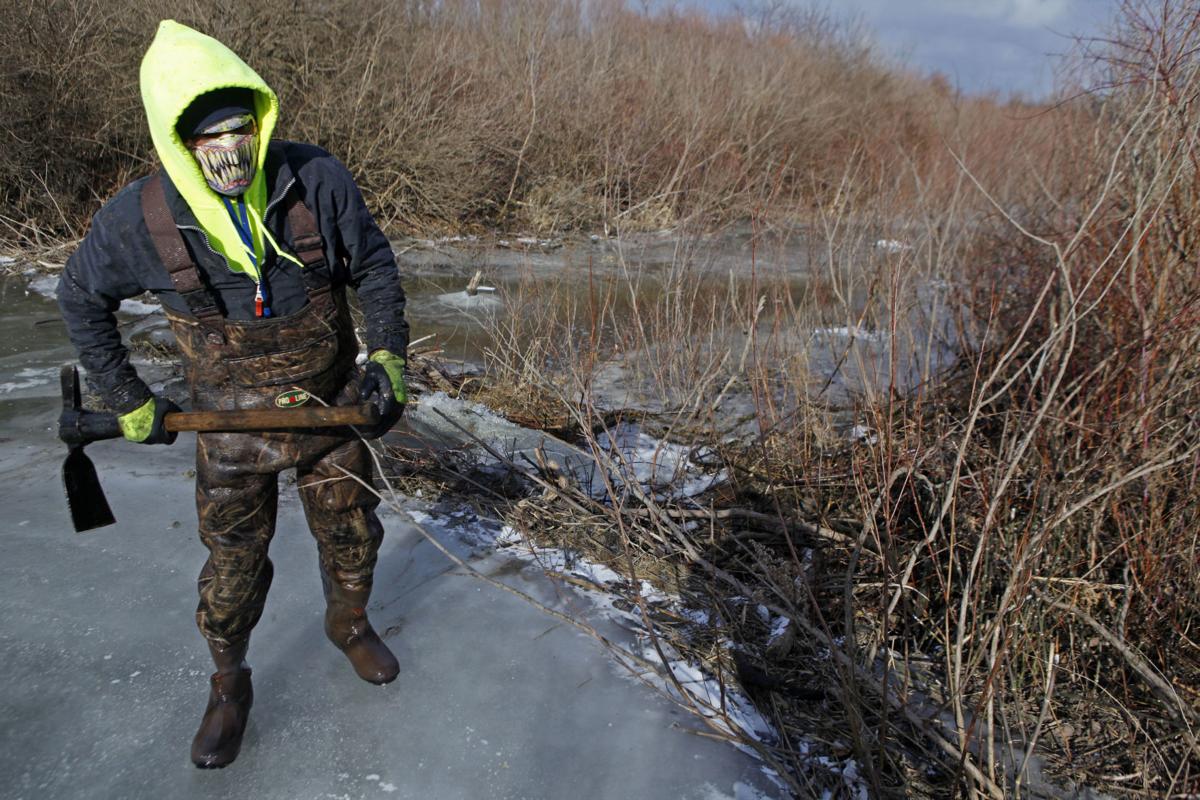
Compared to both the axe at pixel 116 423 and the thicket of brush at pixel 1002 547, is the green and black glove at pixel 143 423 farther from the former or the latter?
the thicket of brush at pixel 1002 547

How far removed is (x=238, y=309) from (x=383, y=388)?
45cm

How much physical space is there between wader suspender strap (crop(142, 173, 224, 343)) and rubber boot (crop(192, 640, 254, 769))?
3.41 feet

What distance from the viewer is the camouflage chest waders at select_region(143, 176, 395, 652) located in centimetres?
221

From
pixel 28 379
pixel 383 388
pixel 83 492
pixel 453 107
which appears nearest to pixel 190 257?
pixel 383 388

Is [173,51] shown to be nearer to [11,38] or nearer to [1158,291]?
[1158,291]

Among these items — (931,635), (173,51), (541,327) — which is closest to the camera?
(173,51)

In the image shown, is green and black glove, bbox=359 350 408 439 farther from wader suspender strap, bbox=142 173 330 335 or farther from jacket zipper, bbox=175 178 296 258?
jacket zipper, bbox=175 178 296 258

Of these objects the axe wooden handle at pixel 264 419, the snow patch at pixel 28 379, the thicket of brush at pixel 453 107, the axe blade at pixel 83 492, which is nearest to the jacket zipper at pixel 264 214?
the axe wooden handle at pixel 264 419

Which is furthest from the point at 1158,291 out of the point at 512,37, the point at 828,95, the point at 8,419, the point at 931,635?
the point at 828,95

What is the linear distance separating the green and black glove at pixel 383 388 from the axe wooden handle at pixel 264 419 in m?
0.12

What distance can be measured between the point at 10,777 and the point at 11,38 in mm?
9234

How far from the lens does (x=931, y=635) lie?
333 cm

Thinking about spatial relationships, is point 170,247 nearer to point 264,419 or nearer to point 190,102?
point 190,102

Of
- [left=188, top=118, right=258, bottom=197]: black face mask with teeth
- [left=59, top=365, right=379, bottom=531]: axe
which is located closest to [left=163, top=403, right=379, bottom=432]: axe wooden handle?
[left=59, top=365, right=379, bottom=531]: axe
